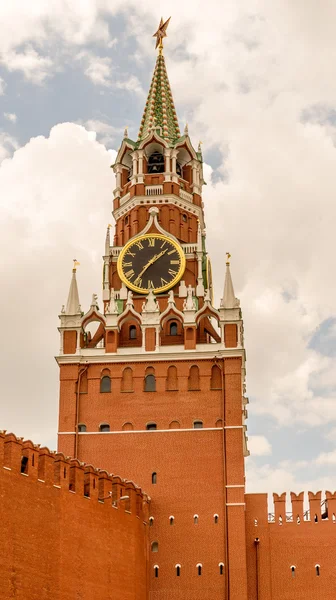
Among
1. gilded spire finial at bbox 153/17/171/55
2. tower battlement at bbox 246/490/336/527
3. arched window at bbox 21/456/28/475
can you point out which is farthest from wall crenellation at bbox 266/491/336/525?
gilded spire finial at bbox 153/17/171/55

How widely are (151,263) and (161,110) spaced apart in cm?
1273

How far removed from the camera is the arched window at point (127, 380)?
55109 millimetres

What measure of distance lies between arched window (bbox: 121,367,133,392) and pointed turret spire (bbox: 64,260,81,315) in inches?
176

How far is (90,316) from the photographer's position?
57.7m

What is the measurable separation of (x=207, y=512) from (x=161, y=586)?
167 inches

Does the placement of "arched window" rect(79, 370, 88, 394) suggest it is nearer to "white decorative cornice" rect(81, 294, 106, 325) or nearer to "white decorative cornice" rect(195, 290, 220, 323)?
"white decorative cornice" rect(81, 294, 106, 325)

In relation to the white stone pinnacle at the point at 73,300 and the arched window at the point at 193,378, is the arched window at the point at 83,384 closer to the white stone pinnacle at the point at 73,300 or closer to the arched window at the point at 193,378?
the white stone pinnacle at the point at 73,300

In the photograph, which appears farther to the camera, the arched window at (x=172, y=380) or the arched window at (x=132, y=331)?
the arched window at (x=132, y=331)

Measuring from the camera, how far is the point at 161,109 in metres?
67.4

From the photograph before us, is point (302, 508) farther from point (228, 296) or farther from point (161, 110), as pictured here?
point (161, 110)

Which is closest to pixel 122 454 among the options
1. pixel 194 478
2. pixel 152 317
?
pixel 194 478

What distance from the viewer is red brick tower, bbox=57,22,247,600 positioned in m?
50.9

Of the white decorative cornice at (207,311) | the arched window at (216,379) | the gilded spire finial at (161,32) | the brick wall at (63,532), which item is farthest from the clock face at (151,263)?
the gilded spire finial at (161,32)

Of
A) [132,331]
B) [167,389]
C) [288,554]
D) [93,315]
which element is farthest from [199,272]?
[288,554]
